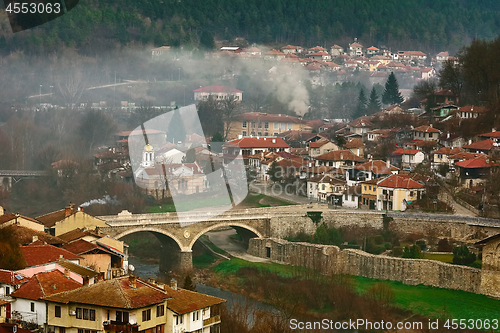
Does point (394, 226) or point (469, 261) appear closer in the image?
point (469, 261)

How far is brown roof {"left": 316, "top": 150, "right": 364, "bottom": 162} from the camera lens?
4753cm

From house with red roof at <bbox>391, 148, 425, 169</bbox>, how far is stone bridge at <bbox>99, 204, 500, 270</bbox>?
23.0 feet

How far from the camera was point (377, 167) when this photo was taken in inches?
1754

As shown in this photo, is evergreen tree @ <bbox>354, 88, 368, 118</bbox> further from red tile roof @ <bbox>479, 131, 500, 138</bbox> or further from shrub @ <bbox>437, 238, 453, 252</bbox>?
shrub @ <bbox>437, 238, 453, 252</bbox>

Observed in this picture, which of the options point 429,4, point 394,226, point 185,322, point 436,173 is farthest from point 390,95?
point 429,4

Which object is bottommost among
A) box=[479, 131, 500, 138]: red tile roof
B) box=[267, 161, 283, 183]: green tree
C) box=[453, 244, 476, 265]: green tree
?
box=[453, 244, 476, 265]: green tree

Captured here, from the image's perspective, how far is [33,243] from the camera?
1069 inches

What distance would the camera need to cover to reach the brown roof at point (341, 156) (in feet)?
156

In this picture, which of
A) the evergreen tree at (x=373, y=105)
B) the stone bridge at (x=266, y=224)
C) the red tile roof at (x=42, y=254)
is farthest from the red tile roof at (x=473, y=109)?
the red tile roof at (x=42, y=254)

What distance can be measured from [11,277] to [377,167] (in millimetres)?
24278

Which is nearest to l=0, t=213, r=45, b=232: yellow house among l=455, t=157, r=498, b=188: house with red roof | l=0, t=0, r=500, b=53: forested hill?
l=455, t=157, r=498, b=188: house with red roof

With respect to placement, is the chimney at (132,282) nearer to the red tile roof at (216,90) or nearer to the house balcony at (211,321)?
the house balcony at (211,321)

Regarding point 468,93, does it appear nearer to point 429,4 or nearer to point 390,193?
point 390,193

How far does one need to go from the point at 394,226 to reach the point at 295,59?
56.6 m
